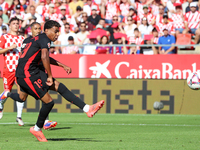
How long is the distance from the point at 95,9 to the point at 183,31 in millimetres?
4132

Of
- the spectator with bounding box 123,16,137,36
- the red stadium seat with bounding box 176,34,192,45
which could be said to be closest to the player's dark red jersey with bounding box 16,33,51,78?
the red stadium seat with bounding box 176,34,192,45

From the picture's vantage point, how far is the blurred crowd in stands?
15.6 meters

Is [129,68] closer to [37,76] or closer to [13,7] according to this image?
[13,7]

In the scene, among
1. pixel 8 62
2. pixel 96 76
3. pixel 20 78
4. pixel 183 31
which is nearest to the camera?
pixel 20 78

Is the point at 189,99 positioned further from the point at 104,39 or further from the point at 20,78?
the point at 20,78

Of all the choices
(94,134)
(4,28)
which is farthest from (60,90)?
(4,28)

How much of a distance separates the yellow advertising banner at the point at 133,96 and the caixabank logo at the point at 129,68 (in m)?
0.37

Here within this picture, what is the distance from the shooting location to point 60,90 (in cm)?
687

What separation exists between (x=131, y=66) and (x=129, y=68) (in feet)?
0.36

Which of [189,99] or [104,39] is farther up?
[104,39]

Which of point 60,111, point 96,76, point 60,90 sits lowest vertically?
point 60,111

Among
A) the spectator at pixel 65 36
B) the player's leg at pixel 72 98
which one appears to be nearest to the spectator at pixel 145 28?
the spectator at pixel 65 36

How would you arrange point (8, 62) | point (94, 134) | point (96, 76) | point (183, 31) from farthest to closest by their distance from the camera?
point (183, 31) → point (96, 76) → point (8, 62) → point (94, 134)

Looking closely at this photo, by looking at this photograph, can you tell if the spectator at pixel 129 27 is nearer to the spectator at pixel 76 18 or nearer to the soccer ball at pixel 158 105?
the spectator at pixel 76 18
